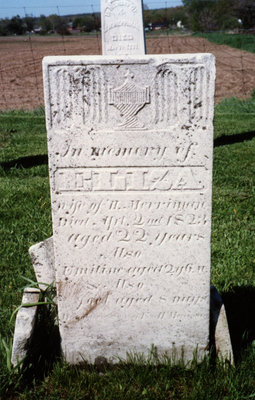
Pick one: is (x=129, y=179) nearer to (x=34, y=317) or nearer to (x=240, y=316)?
(x=34, y=317)

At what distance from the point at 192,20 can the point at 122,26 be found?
56.9 metres

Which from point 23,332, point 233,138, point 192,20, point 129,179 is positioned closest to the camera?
point 129,179

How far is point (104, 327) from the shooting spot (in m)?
2.73

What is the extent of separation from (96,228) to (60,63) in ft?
3.02

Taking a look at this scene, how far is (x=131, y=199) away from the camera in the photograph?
99.3 inches

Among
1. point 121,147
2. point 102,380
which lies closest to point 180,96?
point 121,147

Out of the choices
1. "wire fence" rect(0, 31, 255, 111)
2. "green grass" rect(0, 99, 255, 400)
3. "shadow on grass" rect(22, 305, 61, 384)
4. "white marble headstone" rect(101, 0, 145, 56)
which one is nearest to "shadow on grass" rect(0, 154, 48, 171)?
"green grass" rect(0, 99, 255, 400)

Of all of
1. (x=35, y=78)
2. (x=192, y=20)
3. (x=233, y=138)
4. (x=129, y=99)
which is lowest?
(x=233, y=138)

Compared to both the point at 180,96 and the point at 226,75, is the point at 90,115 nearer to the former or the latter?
the point at 180,96

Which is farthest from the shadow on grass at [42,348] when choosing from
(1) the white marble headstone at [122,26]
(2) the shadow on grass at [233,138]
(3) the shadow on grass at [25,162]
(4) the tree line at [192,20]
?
(4) the tree line at [192,20]

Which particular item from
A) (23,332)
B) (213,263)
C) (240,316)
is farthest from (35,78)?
(23,332)

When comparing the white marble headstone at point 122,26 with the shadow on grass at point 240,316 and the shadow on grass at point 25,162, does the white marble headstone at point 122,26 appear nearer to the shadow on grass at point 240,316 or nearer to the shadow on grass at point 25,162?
the shadow on grass at point 240,316

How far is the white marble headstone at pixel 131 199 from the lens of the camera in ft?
7.67

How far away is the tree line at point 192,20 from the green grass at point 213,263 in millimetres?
31625
